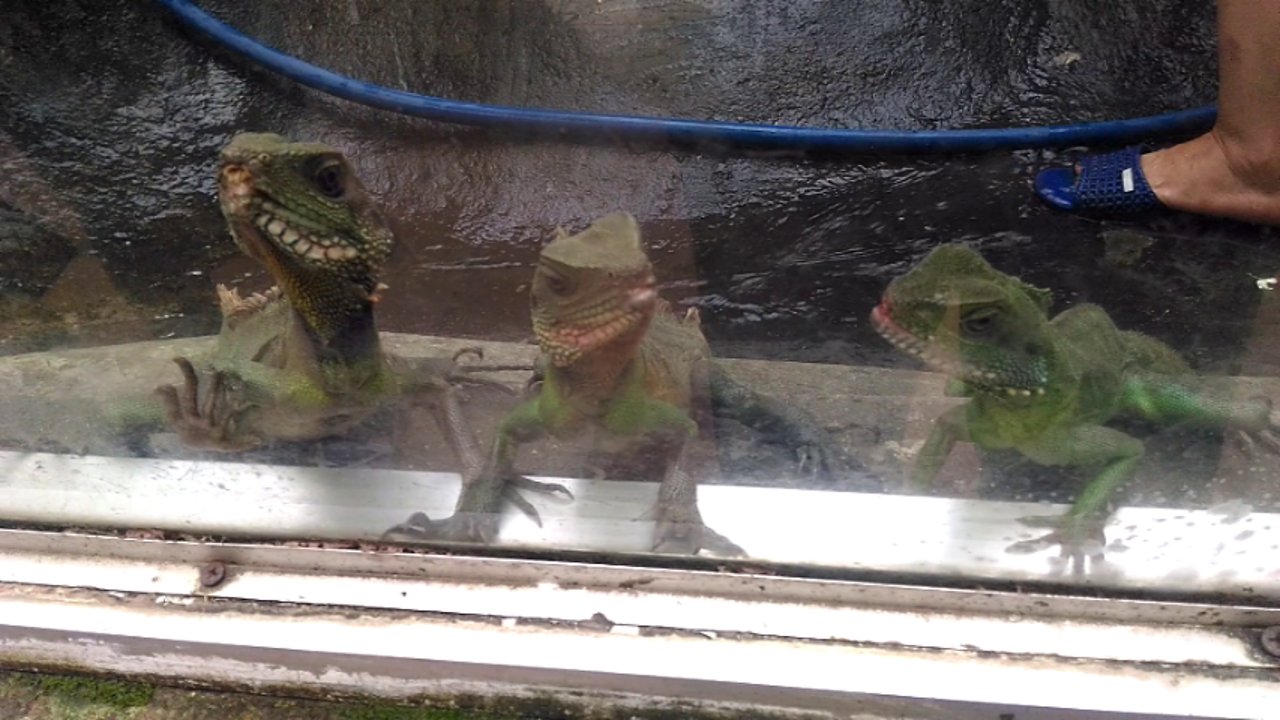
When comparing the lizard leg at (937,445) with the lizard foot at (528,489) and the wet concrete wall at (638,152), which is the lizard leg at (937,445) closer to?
the wet concrete wall at (638,152)

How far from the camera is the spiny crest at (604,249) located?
5.05 feet

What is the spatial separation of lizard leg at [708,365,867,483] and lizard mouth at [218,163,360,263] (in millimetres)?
764

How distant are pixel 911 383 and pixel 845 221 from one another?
1370 mm

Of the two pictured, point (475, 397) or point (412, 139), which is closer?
point (475, 397)

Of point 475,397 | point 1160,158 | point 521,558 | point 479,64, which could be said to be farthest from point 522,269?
point 1160,158

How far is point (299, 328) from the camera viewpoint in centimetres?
197

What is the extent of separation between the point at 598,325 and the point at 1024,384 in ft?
2.51

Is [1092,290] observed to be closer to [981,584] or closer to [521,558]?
[981,584]

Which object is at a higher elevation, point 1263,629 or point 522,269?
point 522,269

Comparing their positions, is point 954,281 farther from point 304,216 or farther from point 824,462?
point 304,216

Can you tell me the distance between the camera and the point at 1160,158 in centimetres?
313

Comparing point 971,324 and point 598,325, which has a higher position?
point 971,324

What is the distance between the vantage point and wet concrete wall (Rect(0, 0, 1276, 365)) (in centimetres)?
252

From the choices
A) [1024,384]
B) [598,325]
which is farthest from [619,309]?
[1024,384]
